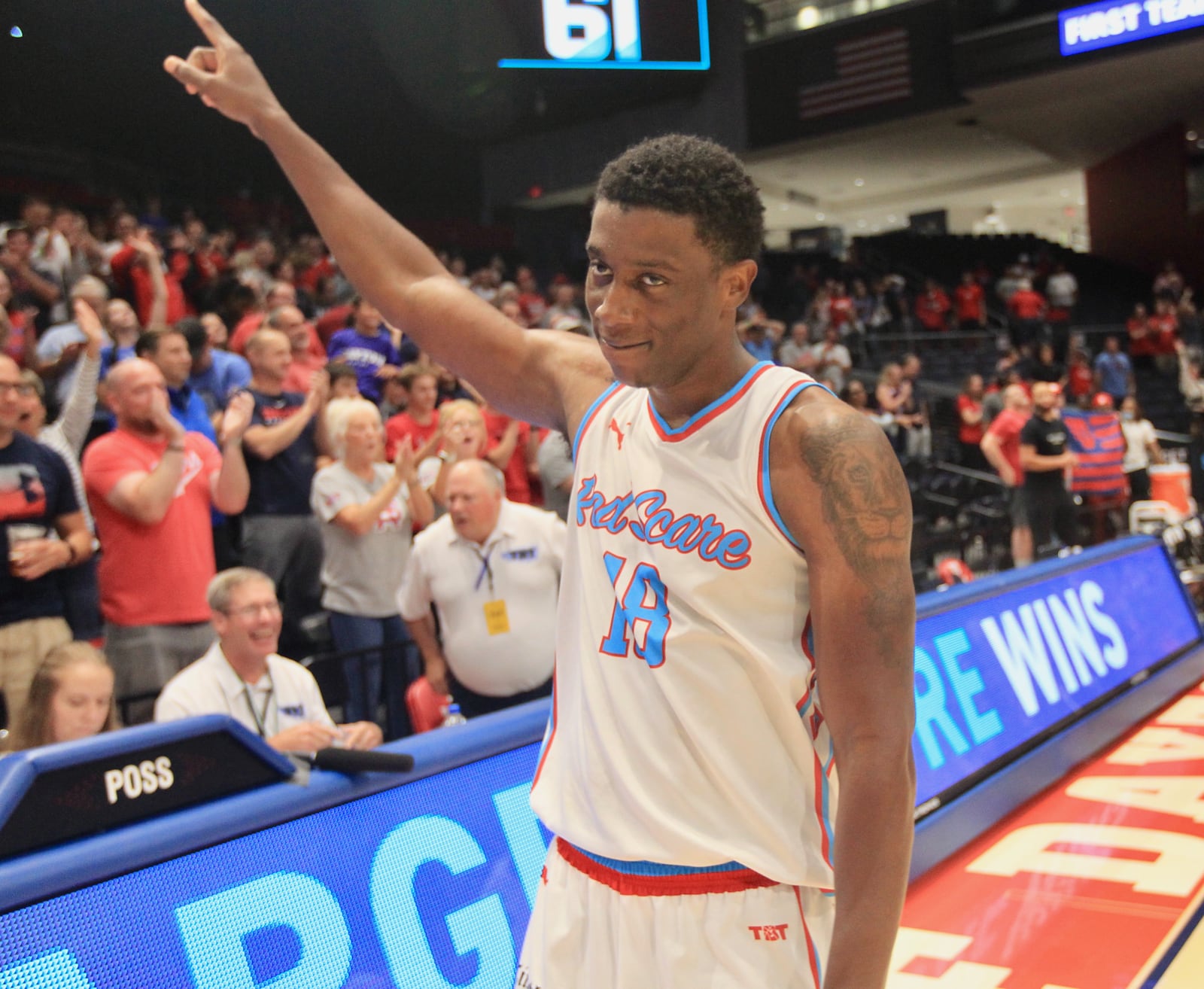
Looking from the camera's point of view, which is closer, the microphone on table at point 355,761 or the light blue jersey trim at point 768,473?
the light blue jersey trim at point 768,473

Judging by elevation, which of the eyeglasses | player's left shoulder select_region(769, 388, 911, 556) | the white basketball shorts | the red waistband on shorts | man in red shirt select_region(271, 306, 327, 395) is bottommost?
the white basketball shorts

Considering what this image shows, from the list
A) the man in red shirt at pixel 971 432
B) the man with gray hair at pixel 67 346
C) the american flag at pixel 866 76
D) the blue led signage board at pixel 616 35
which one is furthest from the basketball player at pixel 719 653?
the american flag at pixel 866 76

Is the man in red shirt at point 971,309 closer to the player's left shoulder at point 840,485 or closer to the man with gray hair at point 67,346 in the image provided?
A: the man with gray hair at point 67,346

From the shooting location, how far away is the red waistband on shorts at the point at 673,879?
1.44m

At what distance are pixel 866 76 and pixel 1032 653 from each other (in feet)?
48.4

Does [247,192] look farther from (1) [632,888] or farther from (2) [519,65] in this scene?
(1) [632,888]

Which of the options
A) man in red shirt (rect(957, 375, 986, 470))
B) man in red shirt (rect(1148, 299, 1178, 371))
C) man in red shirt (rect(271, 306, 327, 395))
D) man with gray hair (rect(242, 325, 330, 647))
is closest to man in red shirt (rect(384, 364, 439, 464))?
man in red shirt (rect(271, 306, 327, 395))

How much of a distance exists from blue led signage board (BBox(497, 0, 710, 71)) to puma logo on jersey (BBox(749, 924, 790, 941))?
25.0 feet

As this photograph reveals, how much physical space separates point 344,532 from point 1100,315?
1908 cm

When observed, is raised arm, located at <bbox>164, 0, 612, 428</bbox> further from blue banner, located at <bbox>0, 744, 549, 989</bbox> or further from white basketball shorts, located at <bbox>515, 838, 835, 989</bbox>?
blue banner, located at <bbox>0, 744, 549, 989</bbox>

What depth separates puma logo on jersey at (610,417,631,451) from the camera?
1.58 meters

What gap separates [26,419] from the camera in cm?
477

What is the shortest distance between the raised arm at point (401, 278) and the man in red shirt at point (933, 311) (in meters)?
18.2

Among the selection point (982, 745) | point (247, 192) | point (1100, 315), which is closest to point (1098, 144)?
point (1100, 315)
